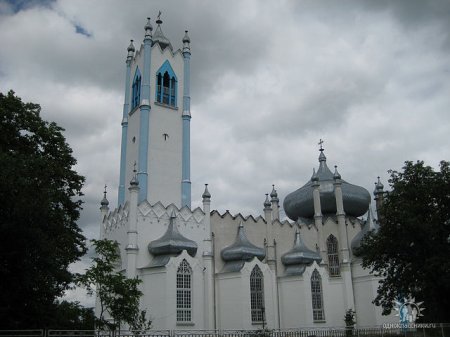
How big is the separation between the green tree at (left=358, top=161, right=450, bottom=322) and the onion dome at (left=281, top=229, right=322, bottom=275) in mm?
10089

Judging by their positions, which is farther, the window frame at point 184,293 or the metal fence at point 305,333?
the window frame at point 184,293

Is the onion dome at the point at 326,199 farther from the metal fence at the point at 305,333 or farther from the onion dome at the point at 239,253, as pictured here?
the metal fence at the point at 305,333

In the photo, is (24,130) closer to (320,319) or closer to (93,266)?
(93,266)

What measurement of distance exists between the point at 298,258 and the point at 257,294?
14.5ft

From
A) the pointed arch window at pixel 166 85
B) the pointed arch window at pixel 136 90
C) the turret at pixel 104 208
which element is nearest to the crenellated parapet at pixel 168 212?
the turret at pixel 104 208

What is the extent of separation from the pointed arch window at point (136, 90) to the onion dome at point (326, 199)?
15.1 metres

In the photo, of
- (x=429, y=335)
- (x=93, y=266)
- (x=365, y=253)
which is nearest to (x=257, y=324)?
(x=365, y=253)

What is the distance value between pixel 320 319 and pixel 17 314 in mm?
21037

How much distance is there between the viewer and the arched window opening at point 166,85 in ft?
119

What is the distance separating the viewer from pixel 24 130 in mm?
21922

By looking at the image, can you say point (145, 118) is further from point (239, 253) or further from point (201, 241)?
point (239, 253)

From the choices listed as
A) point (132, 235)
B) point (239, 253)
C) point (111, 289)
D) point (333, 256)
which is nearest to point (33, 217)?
point (111, 289)

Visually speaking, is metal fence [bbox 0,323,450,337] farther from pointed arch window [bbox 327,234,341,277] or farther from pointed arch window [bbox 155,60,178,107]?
pointed arch window [bbox 155,60,178,107]

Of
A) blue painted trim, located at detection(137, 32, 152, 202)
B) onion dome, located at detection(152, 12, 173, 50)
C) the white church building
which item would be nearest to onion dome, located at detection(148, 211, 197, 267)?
the white church building
